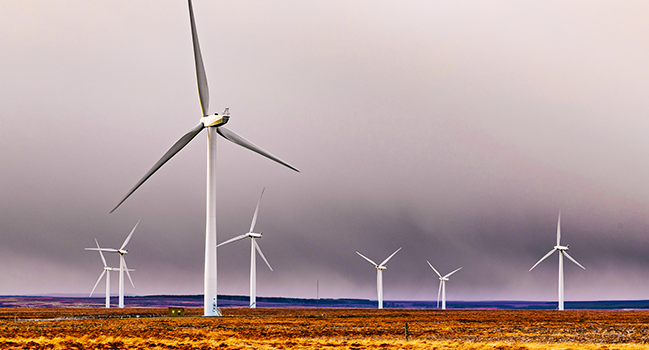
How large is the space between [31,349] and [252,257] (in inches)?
3900

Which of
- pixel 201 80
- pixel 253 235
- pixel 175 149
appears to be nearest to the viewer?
pixel 175 149

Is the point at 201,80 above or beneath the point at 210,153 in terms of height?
above

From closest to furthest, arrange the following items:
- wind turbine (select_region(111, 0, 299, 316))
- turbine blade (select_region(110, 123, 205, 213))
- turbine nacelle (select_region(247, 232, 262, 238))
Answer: turbine blade (select_region(110, 123, 205, 213)), wind turbine (select_region(111, 0, 299, 316)), turbine nacelle (select_region(247, 232, 262, 238))

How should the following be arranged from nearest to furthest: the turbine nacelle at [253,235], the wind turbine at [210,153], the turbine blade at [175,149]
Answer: the turbine blade at [175,149] < the wind turbine at [210,153] < the turbine nacelle at [253,235]

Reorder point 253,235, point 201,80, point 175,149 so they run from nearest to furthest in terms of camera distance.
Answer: point 175,149
point 201,80
point 253,235

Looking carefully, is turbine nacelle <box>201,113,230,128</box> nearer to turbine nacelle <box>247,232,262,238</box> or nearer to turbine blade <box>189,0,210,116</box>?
turbine blade <box>189,0,210,116</box>

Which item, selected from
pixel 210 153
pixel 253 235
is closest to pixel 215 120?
pixel 210 153

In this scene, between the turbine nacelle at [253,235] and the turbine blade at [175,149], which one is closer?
the turbine blade at [175,149]

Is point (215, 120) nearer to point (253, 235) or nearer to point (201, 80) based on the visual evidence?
point (201, 80)

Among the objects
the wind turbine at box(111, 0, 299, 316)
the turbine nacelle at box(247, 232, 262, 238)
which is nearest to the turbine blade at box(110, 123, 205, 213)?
the wind turbine at box(111, 0, 299, 316)

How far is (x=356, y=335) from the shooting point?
60312 millimetres

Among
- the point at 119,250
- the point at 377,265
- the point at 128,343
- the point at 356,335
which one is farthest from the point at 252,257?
the point at 128,343

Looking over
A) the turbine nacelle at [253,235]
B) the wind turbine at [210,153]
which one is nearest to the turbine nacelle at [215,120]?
the wind turbine at [210,153]

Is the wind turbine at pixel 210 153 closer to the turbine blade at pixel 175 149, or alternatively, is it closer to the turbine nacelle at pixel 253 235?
the turbine blade at pixel 175 149
